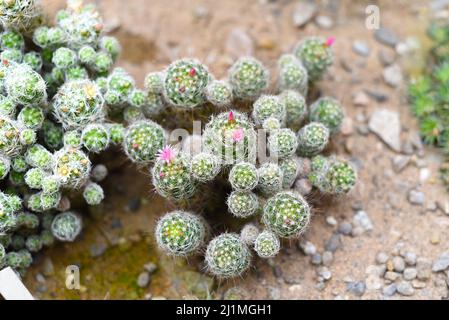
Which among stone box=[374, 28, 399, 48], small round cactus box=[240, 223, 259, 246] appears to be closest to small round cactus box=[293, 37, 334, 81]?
stone box=[374, 28, 399, 48]

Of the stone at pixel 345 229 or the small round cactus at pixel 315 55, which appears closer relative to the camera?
the stone at pixel 345 229

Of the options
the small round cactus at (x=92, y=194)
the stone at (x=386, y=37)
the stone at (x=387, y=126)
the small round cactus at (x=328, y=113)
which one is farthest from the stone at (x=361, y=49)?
the small round cactus at (x=92, y=194)

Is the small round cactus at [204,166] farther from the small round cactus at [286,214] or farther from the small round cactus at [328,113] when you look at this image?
the small round cactus at [328,113]

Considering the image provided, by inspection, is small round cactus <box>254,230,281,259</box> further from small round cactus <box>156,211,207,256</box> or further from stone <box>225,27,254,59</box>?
stone <box>225,27,254,59</box>

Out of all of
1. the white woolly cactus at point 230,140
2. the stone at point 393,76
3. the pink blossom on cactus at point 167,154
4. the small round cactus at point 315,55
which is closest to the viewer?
the pink blossom on cactus at point 167,154

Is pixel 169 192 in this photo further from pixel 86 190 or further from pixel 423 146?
pixel 423 146

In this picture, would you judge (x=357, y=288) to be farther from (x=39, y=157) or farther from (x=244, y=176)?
(x=39, y=157)

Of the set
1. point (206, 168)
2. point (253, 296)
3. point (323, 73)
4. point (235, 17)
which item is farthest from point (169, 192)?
point (235, 17)
